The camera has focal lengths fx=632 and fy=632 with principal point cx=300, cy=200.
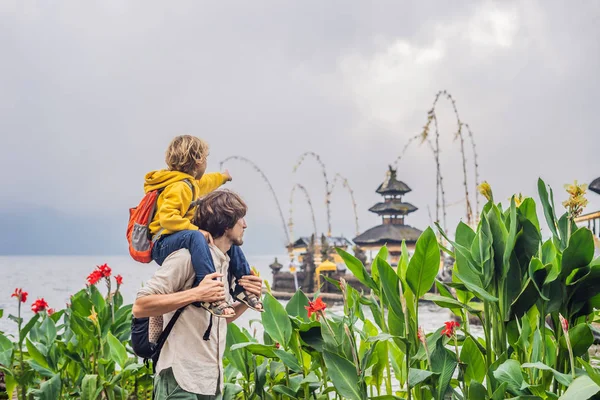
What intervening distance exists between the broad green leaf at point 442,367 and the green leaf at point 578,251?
37cm

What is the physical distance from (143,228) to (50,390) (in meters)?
1.36

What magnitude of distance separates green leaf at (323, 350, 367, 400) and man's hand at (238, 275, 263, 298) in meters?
0.24

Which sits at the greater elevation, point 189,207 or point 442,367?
point 189,207

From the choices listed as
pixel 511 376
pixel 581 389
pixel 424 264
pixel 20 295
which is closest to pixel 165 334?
pixel 424 264

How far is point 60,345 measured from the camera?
2.73 metres

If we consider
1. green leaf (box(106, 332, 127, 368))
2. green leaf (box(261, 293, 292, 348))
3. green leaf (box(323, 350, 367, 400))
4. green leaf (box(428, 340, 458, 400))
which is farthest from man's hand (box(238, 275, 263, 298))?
green leaf (box(106, 332, 127, 368))

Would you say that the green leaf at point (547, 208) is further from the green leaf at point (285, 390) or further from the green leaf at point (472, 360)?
the green leaf at point (285, 390)

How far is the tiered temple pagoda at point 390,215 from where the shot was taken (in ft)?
73.0

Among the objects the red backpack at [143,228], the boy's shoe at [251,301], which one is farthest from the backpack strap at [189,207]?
the boy's shoe at [251,301]

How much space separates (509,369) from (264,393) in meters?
0.91

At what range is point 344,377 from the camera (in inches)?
65.3

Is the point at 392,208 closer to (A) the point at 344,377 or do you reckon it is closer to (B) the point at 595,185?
(B) the point at 595,185

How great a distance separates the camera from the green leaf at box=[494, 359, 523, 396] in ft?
4.89

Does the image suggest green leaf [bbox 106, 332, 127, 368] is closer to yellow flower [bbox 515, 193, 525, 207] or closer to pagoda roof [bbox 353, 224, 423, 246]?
yellow flower [bbox 515, 193, 525, 207]
